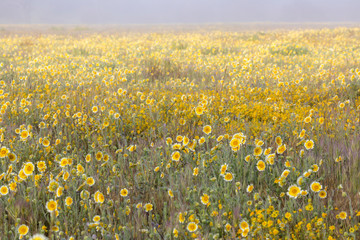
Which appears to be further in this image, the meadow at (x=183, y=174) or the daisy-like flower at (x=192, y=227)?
the meadow at (x=183, y=174)

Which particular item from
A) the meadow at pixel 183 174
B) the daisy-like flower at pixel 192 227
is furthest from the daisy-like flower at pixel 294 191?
the daisy-like flower at pixel 192 227

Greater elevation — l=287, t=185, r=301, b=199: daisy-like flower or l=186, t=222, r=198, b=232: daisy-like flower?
l=287, t=185, r=301, b=199: daisy-like flower

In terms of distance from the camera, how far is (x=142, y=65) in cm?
848

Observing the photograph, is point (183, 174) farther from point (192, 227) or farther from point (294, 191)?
point (294, 191)

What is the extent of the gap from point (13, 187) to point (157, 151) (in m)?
1.14

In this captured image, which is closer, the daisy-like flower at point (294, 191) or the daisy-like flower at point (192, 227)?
the daisy-like flower at point (192, 227)

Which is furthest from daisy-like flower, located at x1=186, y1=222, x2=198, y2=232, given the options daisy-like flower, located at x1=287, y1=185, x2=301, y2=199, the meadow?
daisy-like flower, located at x1=287, y1=185, x2=301, y2=199

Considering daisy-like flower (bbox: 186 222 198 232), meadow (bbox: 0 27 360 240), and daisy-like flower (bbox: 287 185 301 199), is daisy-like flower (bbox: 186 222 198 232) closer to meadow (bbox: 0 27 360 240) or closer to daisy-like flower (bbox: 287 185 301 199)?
meadow (bbox: 0 27 360 240)

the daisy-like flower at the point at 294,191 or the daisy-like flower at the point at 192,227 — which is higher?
the daisy-like flower at the point at 294,191

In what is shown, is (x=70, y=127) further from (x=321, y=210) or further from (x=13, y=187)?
(x=321, y=210)

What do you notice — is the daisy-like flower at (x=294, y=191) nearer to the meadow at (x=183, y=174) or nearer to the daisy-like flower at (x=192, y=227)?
the meadow at (x=183, y=174)

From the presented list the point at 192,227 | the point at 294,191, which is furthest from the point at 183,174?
the point at 294,191

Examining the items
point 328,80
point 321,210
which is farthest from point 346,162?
point 328,80

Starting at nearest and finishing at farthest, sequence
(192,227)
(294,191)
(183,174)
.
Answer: (192,227) → (294,191) → (183,174)
